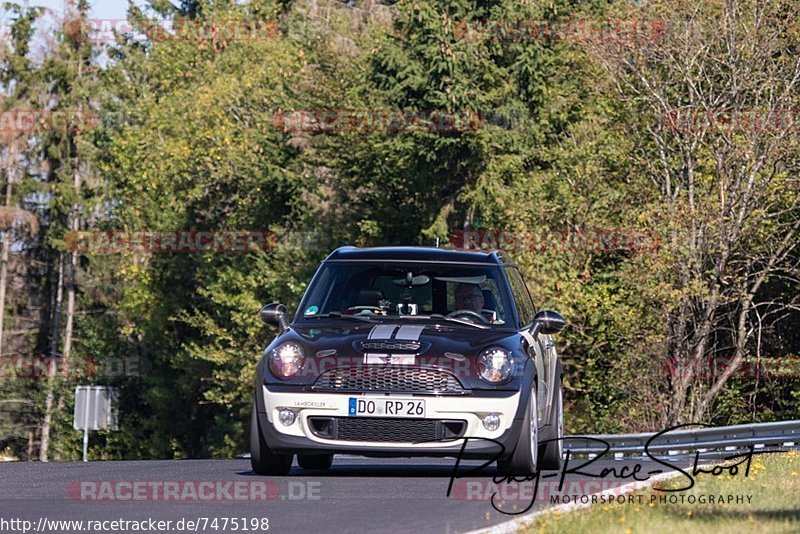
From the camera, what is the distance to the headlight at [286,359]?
12.2 meters

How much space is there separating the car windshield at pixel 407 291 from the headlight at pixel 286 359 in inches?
36.4

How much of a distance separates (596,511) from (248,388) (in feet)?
137

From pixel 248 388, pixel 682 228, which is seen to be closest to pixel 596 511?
pixel 682 228

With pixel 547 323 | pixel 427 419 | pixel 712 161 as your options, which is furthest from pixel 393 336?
pixel 712 161

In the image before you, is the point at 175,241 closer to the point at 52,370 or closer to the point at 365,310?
the point at 52,370

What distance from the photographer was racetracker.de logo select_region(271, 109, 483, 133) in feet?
147

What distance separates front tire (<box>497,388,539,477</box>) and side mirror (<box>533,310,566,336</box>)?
83 cm

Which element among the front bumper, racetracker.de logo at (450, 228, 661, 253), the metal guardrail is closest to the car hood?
the front bumper

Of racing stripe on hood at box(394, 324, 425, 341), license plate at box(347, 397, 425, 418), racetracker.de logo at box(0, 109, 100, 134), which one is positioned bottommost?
license plate at box(347, 397, 425, 418)

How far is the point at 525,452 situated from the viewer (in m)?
12.2

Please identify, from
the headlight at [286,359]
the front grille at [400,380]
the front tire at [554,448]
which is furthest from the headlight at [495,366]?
the front tire at [554,448]

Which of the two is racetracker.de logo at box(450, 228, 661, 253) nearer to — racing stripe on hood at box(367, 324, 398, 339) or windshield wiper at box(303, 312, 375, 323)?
windshield wiper at box(303, 312, 375, 323)

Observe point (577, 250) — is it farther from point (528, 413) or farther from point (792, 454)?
point (528, 413)

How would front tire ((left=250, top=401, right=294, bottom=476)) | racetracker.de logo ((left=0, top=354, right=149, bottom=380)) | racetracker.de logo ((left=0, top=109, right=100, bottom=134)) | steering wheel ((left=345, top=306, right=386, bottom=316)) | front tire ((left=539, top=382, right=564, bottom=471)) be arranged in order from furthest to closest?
racetracker.de logo ((left=0, top=109, right=100, bottom=134)) < racetracker.de logo ((left=0, top=354, right=149, bottom=380)) < front tire ((left=539, top=382, right=564, bottom=471)) < steering wheel ((left=345, top=306, right=386, bottom=316)) < front tire ((left=250, top=401, right=294, bottom=476))
